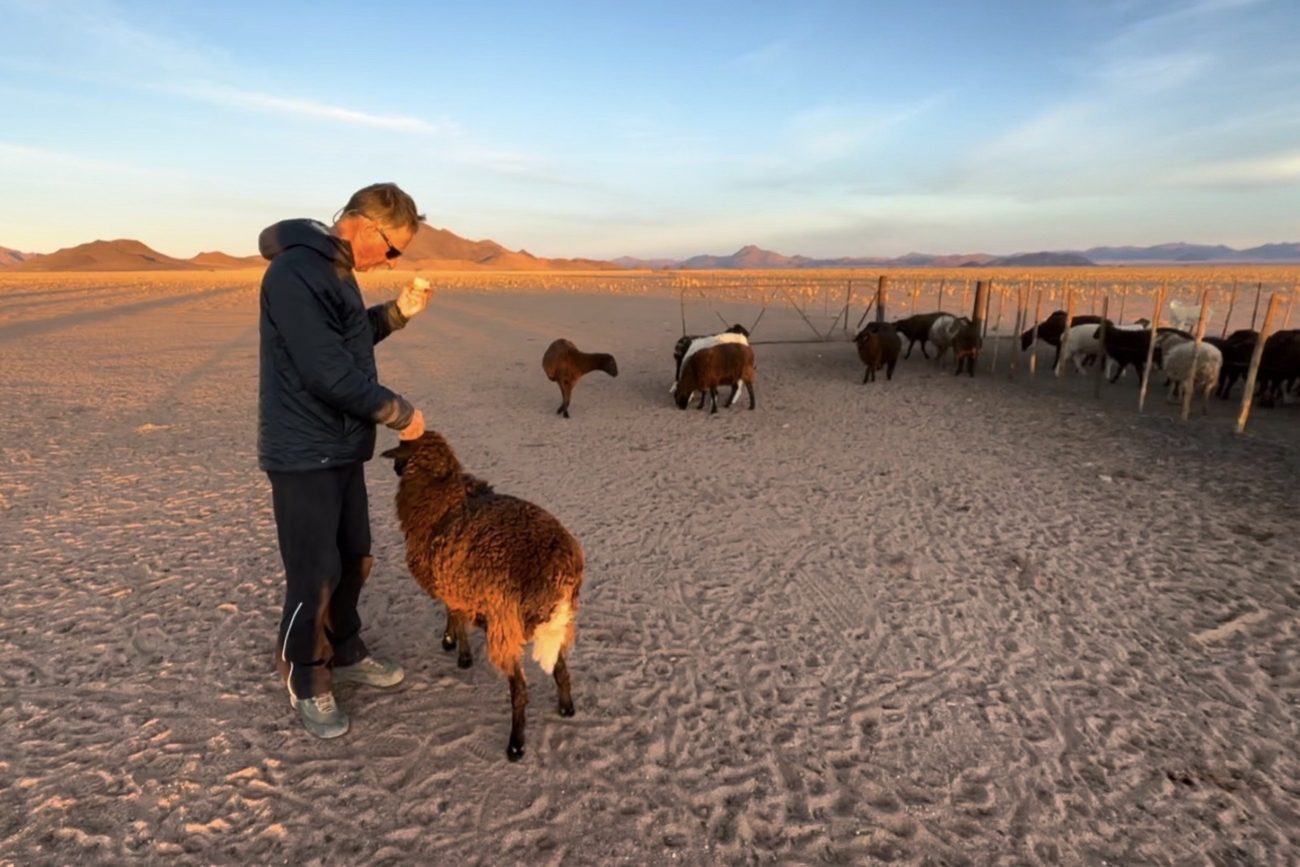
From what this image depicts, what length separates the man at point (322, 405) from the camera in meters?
2.65

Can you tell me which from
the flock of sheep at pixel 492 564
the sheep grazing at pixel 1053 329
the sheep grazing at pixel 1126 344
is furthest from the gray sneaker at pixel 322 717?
the sheep grazing at pixel 1053 329

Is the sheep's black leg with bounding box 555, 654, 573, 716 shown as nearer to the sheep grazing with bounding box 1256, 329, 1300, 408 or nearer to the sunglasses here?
the sunglasses

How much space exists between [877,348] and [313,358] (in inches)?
498

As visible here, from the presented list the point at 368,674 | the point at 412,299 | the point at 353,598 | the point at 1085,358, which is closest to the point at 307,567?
the point at 353,598

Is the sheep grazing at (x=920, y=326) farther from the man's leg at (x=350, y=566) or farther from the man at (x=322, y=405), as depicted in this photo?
the man's leg at (x=350, y=566)

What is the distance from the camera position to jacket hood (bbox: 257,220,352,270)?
266cm

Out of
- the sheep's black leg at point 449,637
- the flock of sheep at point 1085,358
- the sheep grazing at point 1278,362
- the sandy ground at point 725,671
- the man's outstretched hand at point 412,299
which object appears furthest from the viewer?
the flock of sheep at point 1085,358

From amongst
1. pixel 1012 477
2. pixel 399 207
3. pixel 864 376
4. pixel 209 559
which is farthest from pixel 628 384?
pixel 399 207

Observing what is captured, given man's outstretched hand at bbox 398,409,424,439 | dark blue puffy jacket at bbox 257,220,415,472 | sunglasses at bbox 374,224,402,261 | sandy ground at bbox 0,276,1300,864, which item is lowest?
sandy ground at bbox 0,276,1300,864

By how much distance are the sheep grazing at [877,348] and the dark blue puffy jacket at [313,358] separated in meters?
12.2

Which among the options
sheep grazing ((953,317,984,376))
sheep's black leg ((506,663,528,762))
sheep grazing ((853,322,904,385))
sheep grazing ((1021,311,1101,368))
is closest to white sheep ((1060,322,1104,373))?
sheep grazing ((1021,311,1101,368))

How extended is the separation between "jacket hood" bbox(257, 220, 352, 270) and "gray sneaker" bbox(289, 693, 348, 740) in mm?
2214

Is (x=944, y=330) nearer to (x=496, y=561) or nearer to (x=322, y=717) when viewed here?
(x=496, y=561)

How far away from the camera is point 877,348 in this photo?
1363cm
